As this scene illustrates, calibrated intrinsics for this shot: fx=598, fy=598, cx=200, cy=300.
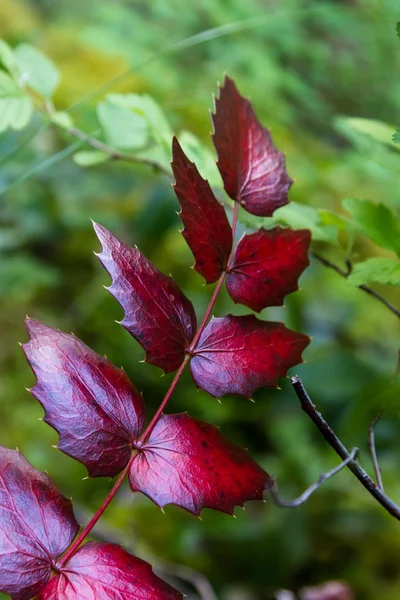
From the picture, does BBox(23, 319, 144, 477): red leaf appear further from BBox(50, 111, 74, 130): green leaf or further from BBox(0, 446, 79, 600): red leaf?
BBox(50, 111, 74, 130): green leaf

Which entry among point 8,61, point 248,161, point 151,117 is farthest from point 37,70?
point 248,161

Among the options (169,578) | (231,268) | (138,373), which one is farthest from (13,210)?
(231,268)

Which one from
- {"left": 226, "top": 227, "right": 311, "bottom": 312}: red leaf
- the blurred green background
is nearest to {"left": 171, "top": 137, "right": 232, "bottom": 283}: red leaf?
{"left": 226, "top": 227, "right": 311, "bottom": 312}: red leaf

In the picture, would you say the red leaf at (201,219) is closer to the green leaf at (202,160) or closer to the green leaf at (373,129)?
the green leaf at (202,160)

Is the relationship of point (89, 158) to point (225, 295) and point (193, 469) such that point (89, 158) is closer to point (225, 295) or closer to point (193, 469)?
point (193, 469)

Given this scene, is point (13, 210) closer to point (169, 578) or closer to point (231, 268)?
point (169, 578)
